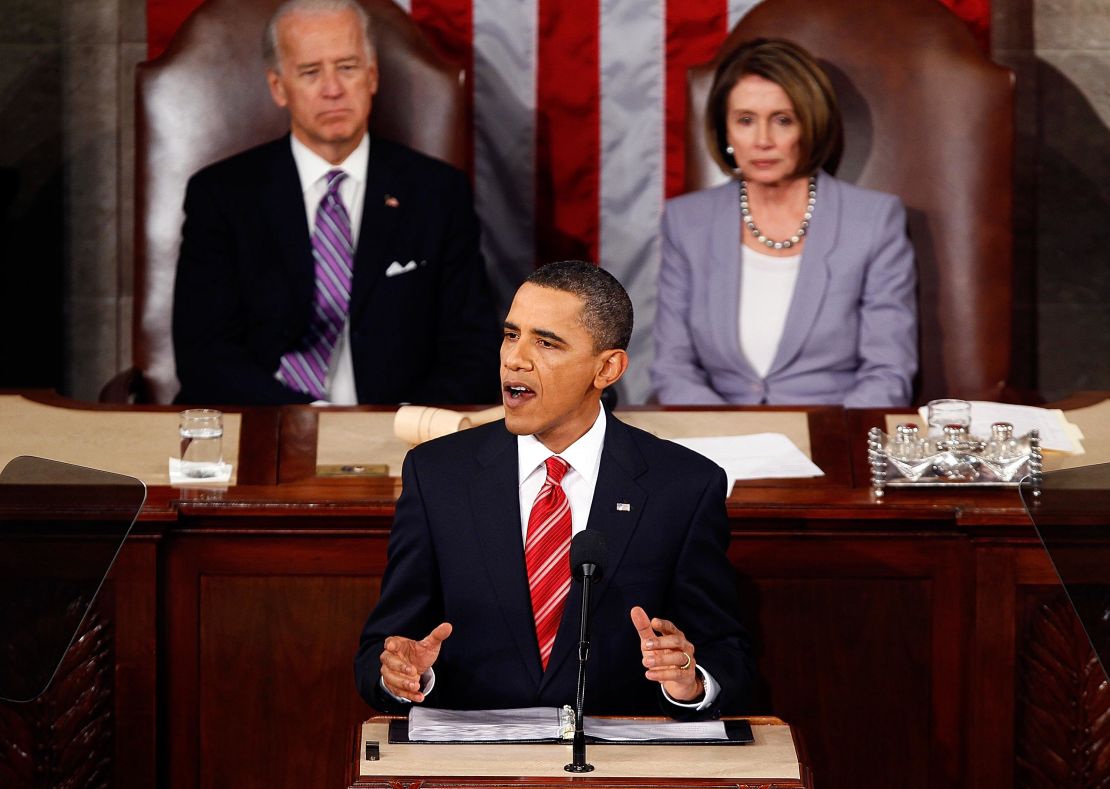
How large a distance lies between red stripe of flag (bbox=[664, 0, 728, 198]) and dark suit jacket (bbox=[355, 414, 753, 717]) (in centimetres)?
260

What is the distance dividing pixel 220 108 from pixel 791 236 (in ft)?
5.14

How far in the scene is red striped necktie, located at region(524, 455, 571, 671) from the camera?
2318 mm

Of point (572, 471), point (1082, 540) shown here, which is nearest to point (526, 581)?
point (572, 471)

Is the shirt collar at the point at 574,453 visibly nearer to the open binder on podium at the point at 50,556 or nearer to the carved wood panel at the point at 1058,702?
the open binder on podium at the point at 50,556

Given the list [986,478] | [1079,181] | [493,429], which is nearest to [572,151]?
[1079,181]

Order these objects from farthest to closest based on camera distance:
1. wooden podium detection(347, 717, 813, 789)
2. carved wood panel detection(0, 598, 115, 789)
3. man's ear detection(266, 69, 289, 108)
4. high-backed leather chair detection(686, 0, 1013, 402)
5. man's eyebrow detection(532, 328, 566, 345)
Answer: high-backed leather chair detection(686, 0, 1013, 402)
man's ear detection(266, 69, 289, 108)
carved wood panel detection(0, 598, 115, 789)
man's eyebrow detection(532, 328, 566, 345)
wooden podium detection(347, 717, 813, 789)

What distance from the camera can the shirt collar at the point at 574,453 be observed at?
235cm

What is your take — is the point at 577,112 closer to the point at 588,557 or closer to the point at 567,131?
the point at 567,131

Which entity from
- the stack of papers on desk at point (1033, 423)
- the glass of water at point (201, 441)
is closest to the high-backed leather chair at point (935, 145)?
the stack of papers on desk at point (1033, 423)

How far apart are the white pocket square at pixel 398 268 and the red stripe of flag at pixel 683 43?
1061 millimetres

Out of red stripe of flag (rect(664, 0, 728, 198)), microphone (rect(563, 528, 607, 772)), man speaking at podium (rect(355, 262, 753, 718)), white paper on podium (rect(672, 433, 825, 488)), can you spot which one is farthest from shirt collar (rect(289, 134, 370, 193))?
microphone (rect(563, 528, 607, 772))

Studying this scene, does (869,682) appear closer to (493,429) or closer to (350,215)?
(493,429)

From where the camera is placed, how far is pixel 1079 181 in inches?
198

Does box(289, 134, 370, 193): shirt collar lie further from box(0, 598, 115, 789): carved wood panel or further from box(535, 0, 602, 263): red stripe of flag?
box(0, 598, 115, 789): carved wood panel
